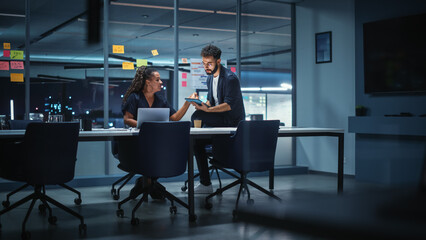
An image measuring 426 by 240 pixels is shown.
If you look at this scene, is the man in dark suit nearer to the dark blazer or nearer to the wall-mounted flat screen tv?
the dark blazer

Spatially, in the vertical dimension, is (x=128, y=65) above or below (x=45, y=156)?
above

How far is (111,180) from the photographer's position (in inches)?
213

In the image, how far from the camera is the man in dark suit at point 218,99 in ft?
13.7

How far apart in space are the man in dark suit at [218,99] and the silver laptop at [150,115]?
0.57 m

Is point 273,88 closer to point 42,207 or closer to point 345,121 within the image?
point 345,121

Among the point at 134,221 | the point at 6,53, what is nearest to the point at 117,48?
the point at 6,53

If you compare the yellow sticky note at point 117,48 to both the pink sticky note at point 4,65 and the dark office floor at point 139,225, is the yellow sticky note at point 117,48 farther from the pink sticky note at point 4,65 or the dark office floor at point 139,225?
the dark office floor at point 139,225

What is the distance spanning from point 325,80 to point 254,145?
293 cm

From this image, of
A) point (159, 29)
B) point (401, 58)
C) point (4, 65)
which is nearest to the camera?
point (401, 58)

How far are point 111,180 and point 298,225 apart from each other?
198 inches

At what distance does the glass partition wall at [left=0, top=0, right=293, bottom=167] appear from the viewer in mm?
5355

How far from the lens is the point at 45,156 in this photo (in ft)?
10.1

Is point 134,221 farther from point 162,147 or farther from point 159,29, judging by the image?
point 159,29

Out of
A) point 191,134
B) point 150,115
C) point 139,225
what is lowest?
A: point 139,225
